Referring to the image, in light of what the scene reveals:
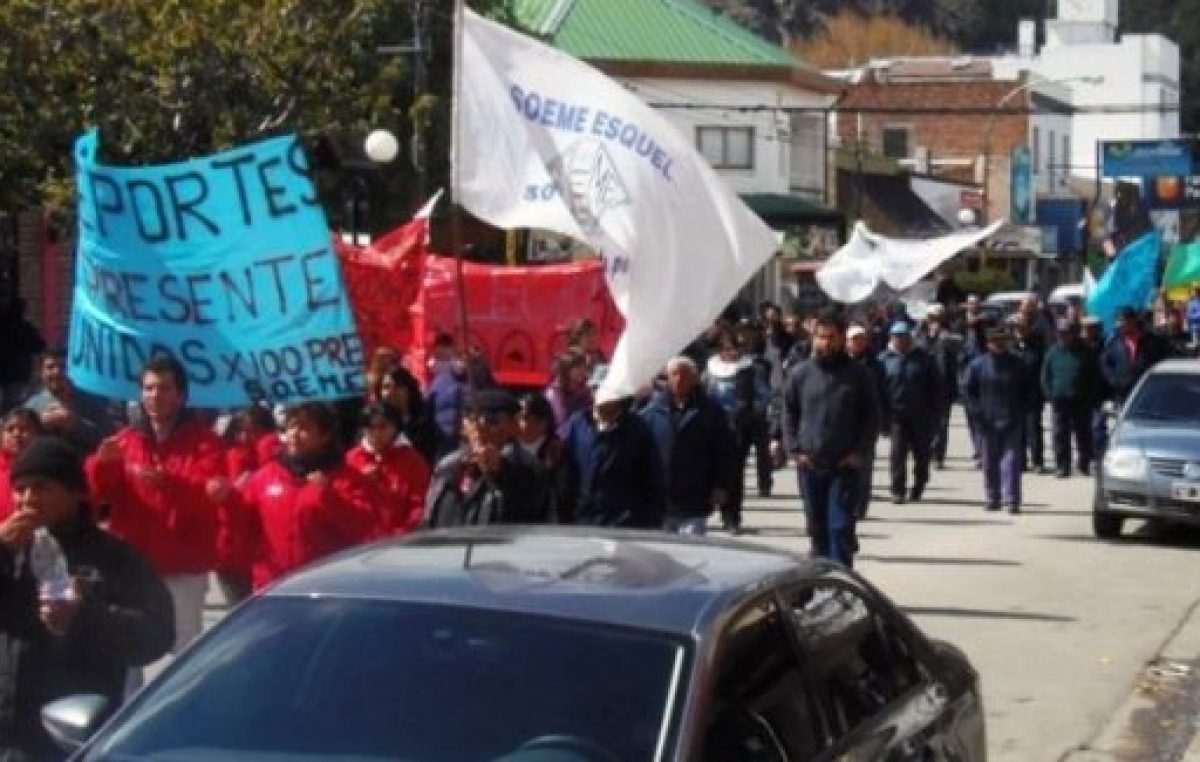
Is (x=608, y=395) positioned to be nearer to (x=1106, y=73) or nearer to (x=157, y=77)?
(x=157, y=77)

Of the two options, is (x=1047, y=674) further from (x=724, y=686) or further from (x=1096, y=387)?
(x=1096, y=387)

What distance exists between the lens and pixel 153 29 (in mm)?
21859

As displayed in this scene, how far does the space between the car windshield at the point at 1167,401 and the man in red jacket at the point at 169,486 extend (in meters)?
12.5

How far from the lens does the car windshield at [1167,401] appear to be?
812 inches

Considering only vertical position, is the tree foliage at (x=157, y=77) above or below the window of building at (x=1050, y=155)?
above

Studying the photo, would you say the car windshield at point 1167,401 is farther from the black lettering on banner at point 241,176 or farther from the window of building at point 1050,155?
the window of building at point 1050,155

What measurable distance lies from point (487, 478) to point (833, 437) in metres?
5.81

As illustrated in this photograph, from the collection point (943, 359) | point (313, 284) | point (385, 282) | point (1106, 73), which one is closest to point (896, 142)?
point (1106, 73)

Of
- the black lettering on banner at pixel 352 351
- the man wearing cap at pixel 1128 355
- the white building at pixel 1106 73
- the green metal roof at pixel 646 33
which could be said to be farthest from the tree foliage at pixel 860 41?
A: the black lettering on banner at pixel 352 351

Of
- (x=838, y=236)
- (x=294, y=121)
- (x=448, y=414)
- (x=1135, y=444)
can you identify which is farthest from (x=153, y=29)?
(x=838, y=236)

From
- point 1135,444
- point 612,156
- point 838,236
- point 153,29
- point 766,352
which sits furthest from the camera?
point 838,236

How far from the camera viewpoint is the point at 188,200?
10719mm

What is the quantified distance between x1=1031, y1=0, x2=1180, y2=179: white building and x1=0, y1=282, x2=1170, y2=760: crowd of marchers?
75.2 meters

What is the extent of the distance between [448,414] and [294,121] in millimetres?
6232
